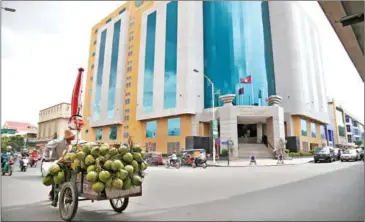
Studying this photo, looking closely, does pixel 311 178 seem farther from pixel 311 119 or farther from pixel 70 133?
pixel 311 119

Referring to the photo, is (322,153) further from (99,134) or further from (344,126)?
(99,134)

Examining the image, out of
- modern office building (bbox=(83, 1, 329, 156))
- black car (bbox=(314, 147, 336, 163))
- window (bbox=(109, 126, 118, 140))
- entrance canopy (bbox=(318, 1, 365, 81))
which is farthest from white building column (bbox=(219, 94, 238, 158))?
black car (bbox=(314, 147, 336, 163))

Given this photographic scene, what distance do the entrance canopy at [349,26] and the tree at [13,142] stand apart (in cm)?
178

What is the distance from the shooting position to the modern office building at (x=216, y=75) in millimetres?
1555

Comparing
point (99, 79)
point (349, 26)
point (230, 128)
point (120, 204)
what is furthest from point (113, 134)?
point (349, 26)

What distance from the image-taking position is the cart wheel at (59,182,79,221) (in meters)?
1.06

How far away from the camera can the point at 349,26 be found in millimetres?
1767

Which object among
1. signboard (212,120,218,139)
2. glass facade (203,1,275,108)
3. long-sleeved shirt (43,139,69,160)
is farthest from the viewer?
signboard (212,120,218,139)

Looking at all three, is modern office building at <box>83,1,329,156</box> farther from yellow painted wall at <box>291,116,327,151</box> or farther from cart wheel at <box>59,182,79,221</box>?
cart wheel at <box>59,182,79,221</box>

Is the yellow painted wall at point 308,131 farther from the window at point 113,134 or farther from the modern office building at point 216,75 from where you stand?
the window at point 113,134

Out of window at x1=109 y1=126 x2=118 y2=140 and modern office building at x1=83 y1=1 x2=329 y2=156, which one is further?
modern office building at x1=83 y1=1 x2=329 y2=156

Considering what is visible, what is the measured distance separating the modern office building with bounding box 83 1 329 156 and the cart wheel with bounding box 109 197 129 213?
301 millimetres

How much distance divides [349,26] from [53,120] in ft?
6.82

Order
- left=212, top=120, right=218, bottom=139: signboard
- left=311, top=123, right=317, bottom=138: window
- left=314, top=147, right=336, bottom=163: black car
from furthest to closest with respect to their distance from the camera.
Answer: left=311, top=123, right=317, bottom=138: window < left=314, top=147, right=336, bottom=163: black car < left=212, top=120, right=218, bottom=139: signboard
